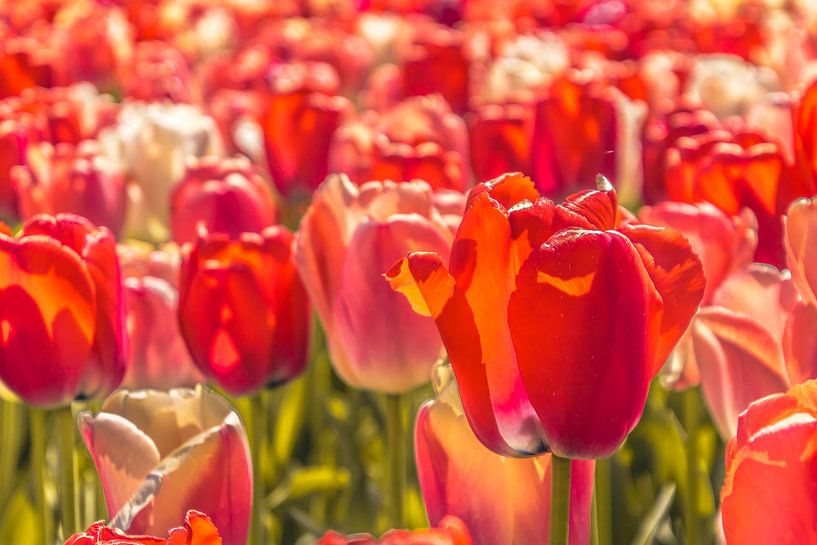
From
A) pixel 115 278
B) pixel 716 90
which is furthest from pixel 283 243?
pixel 716 90

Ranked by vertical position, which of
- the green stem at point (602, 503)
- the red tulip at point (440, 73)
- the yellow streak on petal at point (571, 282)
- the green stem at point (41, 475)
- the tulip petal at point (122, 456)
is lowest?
the green stem at point (602, 503)

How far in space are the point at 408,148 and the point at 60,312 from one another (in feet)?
1.64

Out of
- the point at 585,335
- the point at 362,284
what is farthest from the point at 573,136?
the point at 585,335

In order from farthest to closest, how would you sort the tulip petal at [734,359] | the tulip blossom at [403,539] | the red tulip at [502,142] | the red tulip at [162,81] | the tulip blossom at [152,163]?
the red tulip at [162,81] → the tulip blossom at [152,163] → the red tulip at [502,142] → the tulip petal at [734,359] → the tulip blossom at [403,539]

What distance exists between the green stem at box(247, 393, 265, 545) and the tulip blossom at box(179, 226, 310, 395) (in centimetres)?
7

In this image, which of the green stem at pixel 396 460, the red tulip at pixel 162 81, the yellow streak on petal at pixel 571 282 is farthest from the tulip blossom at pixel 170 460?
the red tulip at pixel 162 81

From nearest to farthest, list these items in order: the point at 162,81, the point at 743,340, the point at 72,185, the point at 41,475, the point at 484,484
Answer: the point at 484,484, the point at 743,340, the point at 41,475, the point at 72,185, the point at 162,81

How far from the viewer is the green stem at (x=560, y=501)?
800 mm

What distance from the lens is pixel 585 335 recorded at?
77 cm

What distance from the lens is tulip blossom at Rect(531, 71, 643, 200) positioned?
1.62 m

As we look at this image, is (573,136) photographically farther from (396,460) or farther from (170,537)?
(170,537)

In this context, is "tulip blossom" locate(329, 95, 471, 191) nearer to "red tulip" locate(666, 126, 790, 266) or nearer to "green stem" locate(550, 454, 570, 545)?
"red tulip" locate(666, 126, 790, 266)

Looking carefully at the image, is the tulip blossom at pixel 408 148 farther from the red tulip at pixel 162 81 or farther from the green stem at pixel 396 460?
the red tulip at pixel 162 81

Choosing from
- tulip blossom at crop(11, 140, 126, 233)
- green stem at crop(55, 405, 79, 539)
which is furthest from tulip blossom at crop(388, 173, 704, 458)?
tulip blossom at crop(11, 140, 126, 233)
